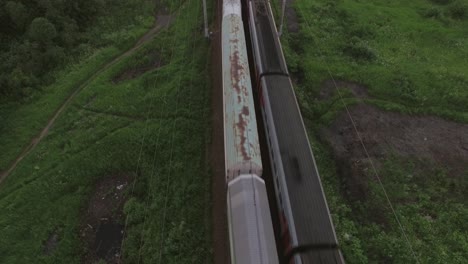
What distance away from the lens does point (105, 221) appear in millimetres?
19547

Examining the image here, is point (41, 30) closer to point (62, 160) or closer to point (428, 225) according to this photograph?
point (62, 160)

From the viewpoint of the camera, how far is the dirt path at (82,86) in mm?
23050

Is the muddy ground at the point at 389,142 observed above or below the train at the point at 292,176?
below

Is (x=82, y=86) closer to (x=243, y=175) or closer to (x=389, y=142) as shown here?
(x=243, y=175)

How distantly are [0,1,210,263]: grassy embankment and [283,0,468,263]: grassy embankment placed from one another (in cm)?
862

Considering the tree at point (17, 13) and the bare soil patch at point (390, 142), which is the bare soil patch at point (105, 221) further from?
the tree at point (17, 13)

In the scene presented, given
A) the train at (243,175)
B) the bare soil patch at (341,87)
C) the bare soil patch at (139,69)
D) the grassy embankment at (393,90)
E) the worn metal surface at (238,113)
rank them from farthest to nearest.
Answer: the bare soil patch at (139,69) → the bare soil patch at (341,87) → the grassy embankment at (393,90) → the worn metal surface at (238,113) → the train at (243,175)

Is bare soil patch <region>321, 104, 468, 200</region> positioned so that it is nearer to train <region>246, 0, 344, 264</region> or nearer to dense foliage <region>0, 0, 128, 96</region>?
train <region>246, 0, 344, 264</region>

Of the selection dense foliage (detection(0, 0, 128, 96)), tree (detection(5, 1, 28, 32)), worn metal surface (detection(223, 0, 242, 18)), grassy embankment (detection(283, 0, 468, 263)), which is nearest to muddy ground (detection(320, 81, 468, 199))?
grassy embankment (detection(283, 0, 468, 263))

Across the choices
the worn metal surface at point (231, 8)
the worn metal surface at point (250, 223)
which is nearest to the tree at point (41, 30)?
the worn metal surface at point (231, 8)

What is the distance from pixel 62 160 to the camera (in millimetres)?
22250

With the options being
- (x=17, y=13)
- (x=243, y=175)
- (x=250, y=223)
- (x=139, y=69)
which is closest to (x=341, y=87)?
(x=243, y=175)

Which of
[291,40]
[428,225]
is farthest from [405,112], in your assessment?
[291,40]

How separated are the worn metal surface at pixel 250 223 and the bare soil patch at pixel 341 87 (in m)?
13.2
